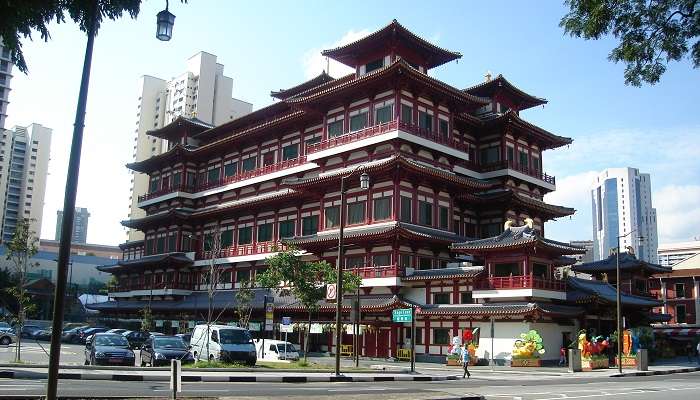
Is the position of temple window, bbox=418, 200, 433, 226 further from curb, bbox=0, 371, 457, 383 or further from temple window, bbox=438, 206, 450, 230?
curb, bbox=0, 371, 457, 383

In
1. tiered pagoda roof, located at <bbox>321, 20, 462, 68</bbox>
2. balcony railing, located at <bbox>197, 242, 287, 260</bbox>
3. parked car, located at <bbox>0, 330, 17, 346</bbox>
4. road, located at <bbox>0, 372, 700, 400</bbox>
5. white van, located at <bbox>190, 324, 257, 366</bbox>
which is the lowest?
parked car, located at <bbox>0, 330, 17, 346</bbox>

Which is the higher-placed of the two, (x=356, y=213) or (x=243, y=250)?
(x=356, y=213)

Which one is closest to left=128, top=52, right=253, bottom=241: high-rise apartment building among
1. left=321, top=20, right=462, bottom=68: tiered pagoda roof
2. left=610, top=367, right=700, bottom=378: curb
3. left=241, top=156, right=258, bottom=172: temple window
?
left=241, top=156, right=258, bottom=172: temple window

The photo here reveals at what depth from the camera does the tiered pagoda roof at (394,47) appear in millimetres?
50144

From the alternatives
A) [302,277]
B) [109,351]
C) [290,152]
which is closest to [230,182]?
[290,152]

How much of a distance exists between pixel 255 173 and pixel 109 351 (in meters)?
36.4

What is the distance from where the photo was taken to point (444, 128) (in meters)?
52.1

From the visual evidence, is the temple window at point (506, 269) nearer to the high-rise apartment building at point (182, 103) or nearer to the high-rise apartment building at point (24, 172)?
the high-rise apartment building at point (182, 103)

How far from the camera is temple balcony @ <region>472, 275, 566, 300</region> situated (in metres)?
41.4

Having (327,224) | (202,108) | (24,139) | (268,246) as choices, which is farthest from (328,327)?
(24,139)

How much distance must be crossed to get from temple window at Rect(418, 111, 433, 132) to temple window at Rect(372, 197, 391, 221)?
666 cm

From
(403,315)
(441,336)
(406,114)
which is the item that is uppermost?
(406,114)

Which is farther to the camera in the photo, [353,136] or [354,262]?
[353,136]

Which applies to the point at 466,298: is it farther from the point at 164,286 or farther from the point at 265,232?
the point at 164,286
